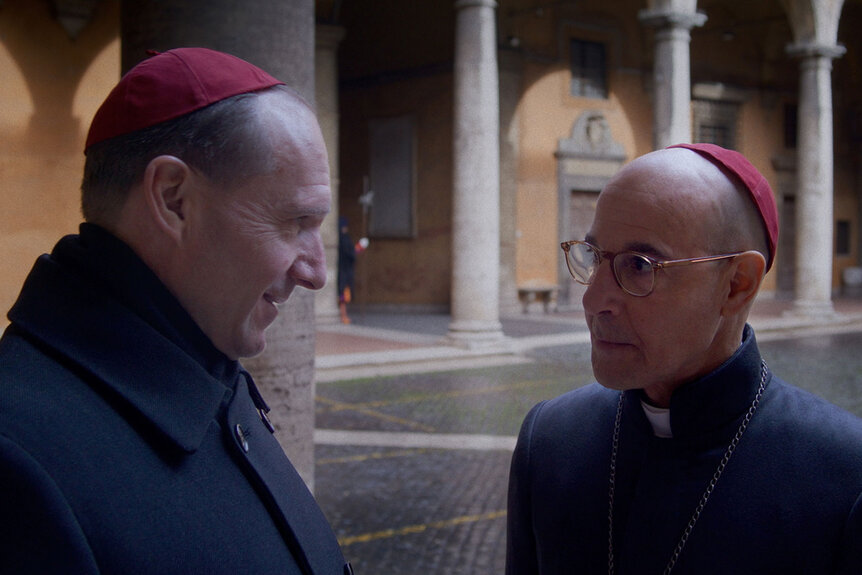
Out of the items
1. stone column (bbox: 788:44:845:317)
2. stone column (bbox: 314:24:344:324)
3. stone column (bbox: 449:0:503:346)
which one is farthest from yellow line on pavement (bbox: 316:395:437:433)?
stone column (bbox: 788:44:845:317)

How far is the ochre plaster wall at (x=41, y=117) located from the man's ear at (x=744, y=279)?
8907mm

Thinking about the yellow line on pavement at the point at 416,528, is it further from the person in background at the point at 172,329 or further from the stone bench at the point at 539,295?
the stone bench at the point at 539,295

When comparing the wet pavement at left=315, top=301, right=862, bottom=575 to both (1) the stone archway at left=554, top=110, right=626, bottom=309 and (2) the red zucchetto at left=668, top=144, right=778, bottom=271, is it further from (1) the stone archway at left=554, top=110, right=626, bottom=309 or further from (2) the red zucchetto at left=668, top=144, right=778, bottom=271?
(1) the stone archway at left=554, top=110, right=626, bottom=309

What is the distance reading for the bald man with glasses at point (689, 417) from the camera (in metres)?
1.38

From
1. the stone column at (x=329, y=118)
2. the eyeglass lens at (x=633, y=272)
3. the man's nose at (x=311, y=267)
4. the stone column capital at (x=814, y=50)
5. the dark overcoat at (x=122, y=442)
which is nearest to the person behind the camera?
the dark overcoat at (x=122, y=442)

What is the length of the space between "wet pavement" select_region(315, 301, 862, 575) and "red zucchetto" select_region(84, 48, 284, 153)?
3271 millimetres

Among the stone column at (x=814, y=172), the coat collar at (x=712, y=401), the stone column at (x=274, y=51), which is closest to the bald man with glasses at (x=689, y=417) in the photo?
the coat collar at (x=712, y=401)

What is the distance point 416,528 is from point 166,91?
3882 mm

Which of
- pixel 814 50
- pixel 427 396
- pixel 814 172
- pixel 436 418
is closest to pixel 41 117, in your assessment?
pixel 427 396

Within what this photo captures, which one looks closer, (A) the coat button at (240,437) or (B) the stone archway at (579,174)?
(A) the coat button at (240,437)

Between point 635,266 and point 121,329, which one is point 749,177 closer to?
point 635,266

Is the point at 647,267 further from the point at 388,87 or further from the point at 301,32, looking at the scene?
the point at 388,87

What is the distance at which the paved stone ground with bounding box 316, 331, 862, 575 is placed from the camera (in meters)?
4.52

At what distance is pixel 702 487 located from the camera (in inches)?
56.5
